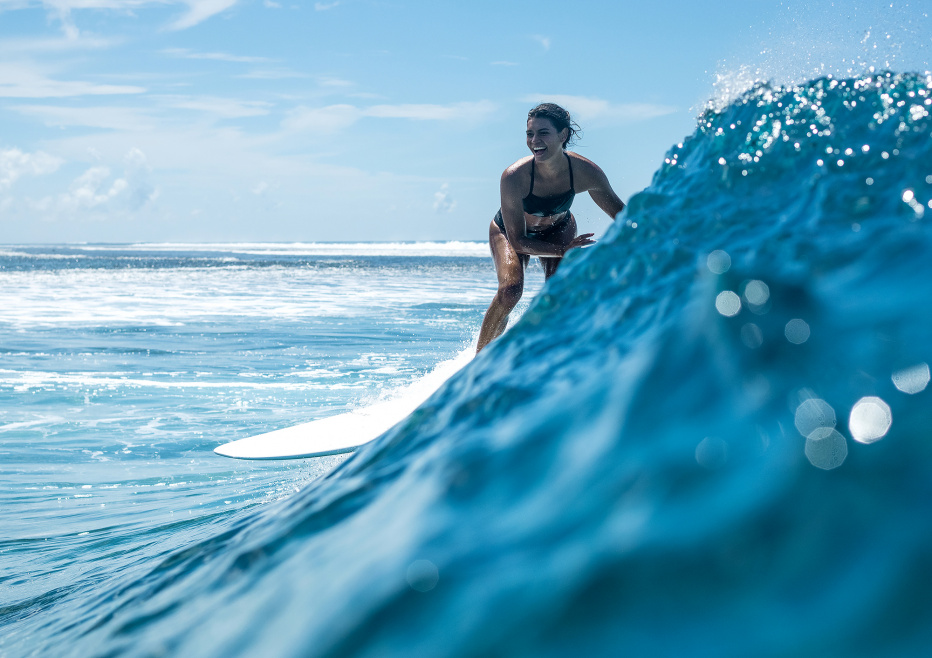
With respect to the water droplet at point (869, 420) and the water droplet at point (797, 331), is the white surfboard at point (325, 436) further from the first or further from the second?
the water droplet at point (869, 420)

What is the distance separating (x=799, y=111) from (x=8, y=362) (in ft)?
24.5

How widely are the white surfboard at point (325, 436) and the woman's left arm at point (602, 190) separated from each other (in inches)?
59.7

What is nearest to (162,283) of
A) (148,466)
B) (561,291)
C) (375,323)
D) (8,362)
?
(375,323)

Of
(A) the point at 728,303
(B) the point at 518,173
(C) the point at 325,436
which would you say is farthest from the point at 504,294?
(A) the point at 728,303

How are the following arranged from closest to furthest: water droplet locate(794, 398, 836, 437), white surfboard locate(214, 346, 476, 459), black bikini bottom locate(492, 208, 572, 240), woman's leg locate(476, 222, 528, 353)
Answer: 1. water droplet locate(794, 398, 836, 437)
2. white surfboard locate(214, 346, 476, 459)
3. woman's leg locate(476, 222, 528, 353)
4. black bikini bottom locate(492, 208, 572, 240)

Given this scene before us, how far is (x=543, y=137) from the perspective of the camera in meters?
4.42

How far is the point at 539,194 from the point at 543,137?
1.32 feet

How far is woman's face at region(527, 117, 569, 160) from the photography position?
4.41 metres

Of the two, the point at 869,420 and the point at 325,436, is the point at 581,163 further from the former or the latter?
the point at 869,420

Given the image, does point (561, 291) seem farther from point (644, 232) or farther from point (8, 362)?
point (8, 362)

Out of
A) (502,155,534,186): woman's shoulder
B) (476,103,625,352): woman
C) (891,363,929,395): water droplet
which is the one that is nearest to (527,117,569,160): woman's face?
(476,103,625,352): woman

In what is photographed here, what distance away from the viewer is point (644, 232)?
6.15 feet

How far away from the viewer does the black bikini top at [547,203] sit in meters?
4.73

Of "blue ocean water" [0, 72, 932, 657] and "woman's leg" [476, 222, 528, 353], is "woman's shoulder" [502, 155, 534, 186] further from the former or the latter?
"blue ocean water" [0, 72, 932, 657]
